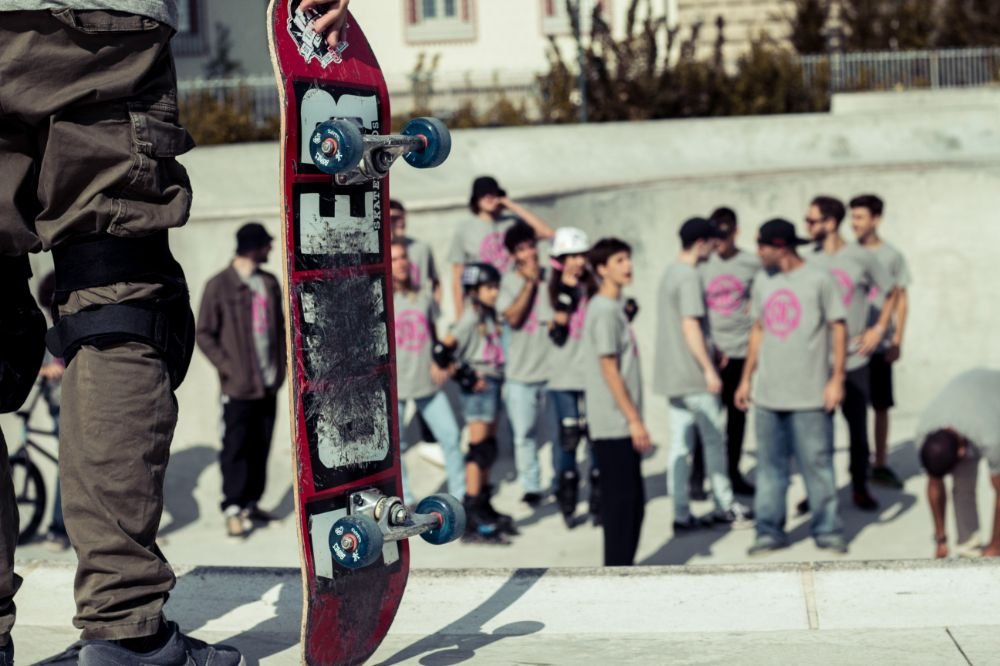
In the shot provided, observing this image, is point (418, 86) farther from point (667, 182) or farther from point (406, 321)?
point (406, 321)

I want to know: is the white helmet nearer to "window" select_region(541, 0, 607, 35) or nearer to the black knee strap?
the black knee strap

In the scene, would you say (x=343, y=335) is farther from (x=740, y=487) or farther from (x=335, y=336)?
(x=740, y=487)

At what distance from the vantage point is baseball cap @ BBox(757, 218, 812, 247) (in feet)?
26.5

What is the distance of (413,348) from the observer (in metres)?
8.81

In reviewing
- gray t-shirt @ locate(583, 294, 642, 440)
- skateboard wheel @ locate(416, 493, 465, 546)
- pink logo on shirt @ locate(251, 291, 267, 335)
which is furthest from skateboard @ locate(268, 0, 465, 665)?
pink logo on shirt @ locate(251, 291, 267, 335)

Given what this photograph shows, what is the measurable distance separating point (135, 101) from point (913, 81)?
58.9ft

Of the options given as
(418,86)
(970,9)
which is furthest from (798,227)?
(970,9)

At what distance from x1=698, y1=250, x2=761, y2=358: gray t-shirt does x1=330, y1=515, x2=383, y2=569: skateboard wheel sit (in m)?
6.43

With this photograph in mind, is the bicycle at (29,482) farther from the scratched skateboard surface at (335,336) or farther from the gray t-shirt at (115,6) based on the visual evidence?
the gray t-shirt at (115,6)

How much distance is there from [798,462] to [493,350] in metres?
1.91

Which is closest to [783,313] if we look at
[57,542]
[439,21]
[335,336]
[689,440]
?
[689,440]

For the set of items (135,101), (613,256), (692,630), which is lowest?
(692,630)

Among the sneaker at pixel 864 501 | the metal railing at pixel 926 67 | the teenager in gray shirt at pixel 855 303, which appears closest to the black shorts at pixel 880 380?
the teenager in gray shirt at pixel 855 303

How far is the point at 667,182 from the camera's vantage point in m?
12.2
